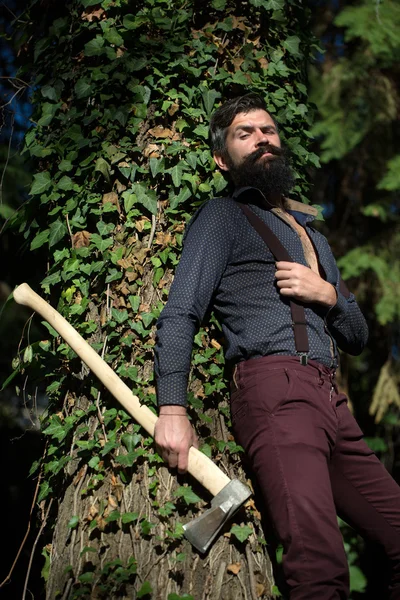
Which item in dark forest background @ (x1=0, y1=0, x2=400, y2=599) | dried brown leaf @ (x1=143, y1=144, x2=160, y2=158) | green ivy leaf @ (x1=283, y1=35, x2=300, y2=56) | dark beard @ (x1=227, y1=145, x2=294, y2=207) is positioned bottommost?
dark forest background @ (x1=0, y1=0, x2=400, y2=599)

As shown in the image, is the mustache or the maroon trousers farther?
the mustache

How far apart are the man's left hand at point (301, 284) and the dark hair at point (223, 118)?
0.75m

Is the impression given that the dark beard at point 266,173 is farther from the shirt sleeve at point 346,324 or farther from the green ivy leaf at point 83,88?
the green ivy leaf at point 83,88

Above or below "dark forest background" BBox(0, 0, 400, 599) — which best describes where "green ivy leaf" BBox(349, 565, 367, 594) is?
below

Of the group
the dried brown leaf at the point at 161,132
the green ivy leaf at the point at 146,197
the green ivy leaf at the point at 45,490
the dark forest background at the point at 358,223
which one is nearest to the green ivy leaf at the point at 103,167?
the green ivy leaf at the point at 146,197

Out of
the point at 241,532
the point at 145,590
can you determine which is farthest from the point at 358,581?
the point at 145,590

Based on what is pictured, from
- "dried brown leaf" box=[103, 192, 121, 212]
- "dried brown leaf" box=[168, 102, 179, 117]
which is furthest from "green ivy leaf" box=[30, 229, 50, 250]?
"dried brown leaf" box=[168, 102, 179, 117]

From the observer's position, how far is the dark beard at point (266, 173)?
278 centimetres

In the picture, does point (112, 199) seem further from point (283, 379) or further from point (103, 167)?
point (283, 379)

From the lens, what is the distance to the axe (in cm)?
224

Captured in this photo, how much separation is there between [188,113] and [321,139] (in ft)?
15.6

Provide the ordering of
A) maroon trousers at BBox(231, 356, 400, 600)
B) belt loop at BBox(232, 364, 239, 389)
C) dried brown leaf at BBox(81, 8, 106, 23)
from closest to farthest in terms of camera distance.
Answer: maroon trousers at BBox(231, 356, 400, 600) → belt loop at BBox(232, 364, 239, 389) → dried brown leaf at BBox(81, 8, 106, 23)

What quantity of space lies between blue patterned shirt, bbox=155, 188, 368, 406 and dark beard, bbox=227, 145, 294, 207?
131 mm

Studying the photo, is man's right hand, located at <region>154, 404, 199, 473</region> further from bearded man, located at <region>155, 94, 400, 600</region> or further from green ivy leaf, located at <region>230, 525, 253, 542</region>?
green ivy leaf, located at <region>230, 525, 253, 542</region>
